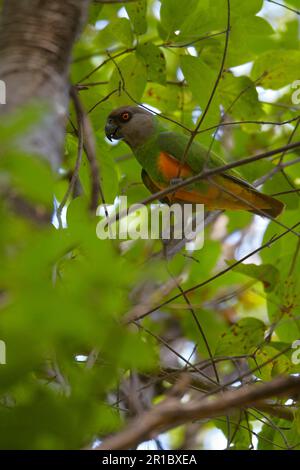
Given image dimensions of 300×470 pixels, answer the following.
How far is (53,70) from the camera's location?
6.18 ft

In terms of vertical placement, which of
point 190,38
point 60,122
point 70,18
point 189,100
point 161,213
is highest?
point 189,100

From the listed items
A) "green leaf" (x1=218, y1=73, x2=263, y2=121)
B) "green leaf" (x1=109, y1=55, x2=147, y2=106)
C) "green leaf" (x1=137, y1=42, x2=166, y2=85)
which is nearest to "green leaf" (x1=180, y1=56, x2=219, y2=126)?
"green leaf" (x1=137, y1=42, x2=166, y2=85)

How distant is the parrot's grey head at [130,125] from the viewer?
17.1ft

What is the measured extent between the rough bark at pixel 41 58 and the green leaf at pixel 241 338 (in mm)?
2317

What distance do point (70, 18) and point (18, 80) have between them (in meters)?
0.36

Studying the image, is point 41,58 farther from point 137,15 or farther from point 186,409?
point 137,15

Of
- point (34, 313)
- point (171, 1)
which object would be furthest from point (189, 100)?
point (34, 313)

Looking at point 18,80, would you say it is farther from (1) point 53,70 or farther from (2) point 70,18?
(2) point 70,18

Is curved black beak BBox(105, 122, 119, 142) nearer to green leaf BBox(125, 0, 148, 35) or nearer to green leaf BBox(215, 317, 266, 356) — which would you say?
green leaf BBox(125, 0, 148, 35)

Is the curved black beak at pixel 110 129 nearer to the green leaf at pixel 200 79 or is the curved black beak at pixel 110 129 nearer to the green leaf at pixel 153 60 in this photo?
→ the green leaf at pixel 153 60

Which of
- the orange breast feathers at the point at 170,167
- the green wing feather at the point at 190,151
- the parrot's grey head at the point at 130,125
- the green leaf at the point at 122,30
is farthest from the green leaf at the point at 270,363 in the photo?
the parrot's grey head at the point at 130,125

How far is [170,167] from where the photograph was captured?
15.7 feet

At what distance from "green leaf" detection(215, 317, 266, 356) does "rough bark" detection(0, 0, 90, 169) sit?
2317mm
